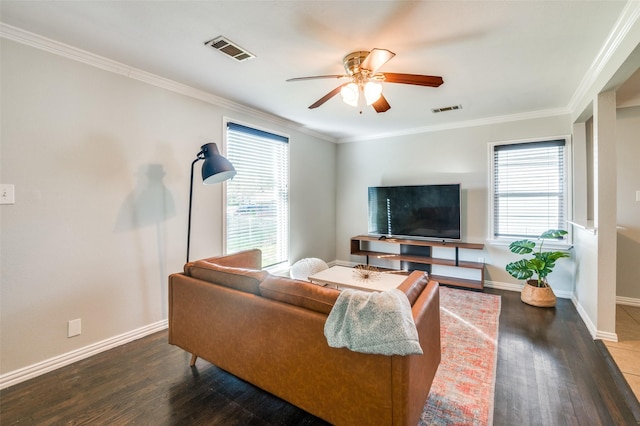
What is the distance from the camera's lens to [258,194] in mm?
3900

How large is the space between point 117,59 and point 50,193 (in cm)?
122

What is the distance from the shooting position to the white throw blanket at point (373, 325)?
4.01 ft

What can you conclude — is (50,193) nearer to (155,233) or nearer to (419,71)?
(155,233)

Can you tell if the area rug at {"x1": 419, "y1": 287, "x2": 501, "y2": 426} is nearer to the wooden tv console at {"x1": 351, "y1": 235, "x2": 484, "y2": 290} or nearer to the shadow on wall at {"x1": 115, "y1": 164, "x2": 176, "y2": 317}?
the wooden tv console at {"x1": 351, "y1": 235, "x2": 484, "y2": 290}

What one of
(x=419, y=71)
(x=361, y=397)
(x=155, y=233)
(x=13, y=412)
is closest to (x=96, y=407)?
(x=13, y=412)

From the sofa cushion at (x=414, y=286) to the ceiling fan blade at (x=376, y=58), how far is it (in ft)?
4.69

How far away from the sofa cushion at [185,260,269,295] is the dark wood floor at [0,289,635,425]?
0.72 metres

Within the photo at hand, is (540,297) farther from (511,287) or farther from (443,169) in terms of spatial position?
(443,169)

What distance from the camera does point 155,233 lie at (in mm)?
2801

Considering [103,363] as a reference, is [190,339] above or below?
above

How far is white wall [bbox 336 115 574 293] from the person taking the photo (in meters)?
3.89

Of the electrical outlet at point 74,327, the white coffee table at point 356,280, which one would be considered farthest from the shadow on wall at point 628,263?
the electrical outlet at point 74,327

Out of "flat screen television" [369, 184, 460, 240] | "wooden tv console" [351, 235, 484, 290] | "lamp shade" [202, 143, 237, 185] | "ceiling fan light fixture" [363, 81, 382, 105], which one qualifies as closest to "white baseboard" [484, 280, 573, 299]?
"wooden tv console" [351, 235, 484, 290]

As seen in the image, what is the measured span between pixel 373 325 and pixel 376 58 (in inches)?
65.3
